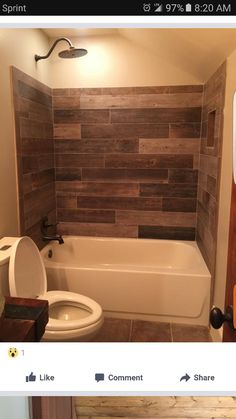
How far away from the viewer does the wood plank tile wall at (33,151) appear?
1.59 metres

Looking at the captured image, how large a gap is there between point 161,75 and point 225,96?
2.96 ft

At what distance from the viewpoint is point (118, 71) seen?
2166 mm

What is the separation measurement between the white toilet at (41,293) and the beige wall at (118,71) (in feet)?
4.54

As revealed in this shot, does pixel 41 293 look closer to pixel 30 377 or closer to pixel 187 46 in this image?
pixel 30 377

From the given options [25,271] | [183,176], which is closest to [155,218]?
[183,176]

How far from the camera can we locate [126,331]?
1759 mm

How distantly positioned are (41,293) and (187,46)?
140cm

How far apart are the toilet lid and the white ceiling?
915 millimetres

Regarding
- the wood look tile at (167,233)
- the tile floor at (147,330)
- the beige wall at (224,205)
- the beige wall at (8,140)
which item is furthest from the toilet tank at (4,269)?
the wood look tile at (167,233)

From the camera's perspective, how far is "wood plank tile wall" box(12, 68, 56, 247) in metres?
1.59

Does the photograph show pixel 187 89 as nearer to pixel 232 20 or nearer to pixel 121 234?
pixel 121 234

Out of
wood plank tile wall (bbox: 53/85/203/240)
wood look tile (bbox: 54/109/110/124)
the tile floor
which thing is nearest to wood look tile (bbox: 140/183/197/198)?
wood plank tile wall (bbox: 53/85/203/240)

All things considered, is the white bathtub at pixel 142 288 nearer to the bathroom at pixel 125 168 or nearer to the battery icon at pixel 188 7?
the bathroom at pixel 125 168

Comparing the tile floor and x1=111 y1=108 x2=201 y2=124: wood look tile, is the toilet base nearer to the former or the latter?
the tile floor
